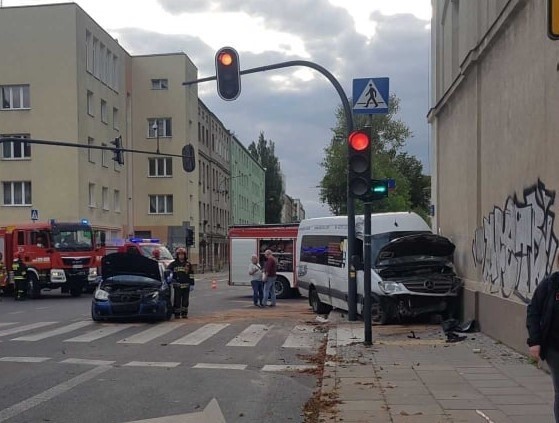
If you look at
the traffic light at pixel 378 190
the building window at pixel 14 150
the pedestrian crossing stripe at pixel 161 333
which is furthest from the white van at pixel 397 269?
the building window at pixel 14 150

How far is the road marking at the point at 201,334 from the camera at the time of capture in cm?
1279

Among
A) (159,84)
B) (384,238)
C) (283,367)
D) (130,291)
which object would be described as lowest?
(283,367)

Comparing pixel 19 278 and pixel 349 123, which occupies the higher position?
pixel 349 123

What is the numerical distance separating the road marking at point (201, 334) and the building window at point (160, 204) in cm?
4100

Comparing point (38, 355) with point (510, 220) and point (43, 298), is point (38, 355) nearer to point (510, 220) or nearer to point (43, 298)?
point (510, 220)

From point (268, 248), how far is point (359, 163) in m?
13.8

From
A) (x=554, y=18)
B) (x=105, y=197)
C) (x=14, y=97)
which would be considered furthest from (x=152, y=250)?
(x=554, y=18)

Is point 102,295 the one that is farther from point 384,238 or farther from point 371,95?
point 371,95

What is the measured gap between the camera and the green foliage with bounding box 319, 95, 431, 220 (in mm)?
45344

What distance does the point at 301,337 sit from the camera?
44.9 feet

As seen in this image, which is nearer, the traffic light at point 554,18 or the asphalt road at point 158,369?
the traffic light at point 554,18

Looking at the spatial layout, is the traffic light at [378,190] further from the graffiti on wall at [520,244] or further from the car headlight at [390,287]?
the car headlight at [390,287]

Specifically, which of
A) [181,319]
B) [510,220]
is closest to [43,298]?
[181,319]

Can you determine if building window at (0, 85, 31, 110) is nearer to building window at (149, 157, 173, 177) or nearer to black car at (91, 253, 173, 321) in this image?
building window at (149, 157, 173, 177)
